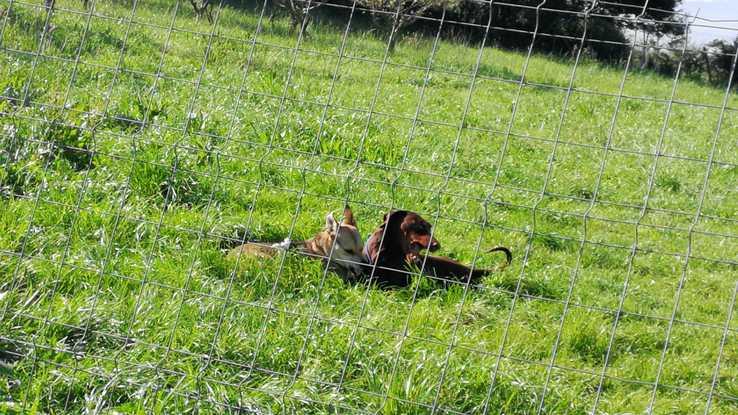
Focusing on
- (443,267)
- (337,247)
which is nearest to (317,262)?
(337,247)

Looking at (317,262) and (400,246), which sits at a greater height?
(400,246)

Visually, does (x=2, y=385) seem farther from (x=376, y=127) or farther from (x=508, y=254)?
(x=376, y=127)

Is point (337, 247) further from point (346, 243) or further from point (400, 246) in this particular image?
point (400, 246)

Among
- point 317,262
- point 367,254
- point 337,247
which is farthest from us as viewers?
point 367,254

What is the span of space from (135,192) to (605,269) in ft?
9.20

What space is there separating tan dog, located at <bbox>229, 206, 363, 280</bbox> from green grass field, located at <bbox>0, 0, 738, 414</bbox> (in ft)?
0.31

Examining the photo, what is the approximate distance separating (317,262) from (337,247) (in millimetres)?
176

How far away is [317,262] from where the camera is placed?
4309 millimetres

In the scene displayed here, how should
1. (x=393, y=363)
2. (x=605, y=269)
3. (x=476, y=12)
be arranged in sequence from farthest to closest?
(x=476, y=12) → (x=605, y=269) → (x=393, y=363)

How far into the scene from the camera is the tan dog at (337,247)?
4344 millimetres

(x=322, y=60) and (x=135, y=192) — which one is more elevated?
(x=322, y=60)

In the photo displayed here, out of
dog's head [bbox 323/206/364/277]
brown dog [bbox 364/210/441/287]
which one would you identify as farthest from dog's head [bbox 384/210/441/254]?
dog's head [bbox 323/206/364/277]

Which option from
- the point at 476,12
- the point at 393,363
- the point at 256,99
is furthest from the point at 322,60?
the point at 476,12

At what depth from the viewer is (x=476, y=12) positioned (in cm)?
1592
